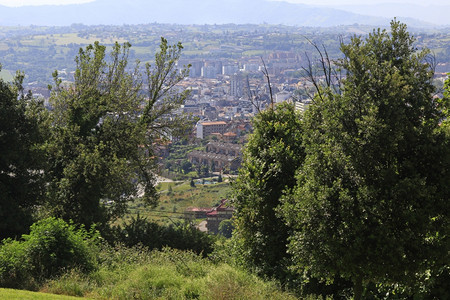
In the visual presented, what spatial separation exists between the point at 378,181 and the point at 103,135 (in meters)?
8.50

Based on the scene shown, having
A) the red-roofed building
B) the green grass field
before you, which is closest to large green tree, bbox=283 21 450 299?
the red-roofed building

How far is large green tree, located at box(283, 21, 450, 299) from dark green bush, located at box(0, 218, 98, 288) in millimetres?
3138

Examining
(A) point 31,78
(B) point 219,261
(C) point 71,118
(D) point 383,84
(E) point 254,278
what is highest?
(D) point 383,84

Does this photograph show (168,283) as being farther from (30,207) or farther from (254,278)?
(30,207)

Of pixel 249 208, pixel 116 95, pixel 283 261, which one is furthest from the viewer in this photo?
pixel 116 95

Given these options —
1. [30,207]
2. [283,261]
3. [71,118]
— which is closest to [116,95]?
[71,118]

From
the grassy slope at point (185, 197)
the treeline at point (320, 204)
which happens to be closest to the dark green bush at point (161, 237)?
the treeline at point (320, 204)

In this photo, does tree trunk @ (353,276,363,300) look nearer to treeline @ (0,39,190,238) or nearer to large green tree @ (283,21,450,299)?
large green tree @ (283,21,450,299)

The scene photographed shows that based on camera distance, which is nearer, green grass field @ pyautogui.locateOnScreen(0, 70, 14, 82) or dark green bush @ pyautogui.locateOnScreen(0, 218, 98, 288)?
dark green bush @ pyautogui.locateOnScreen(0, 218, 98, 288)

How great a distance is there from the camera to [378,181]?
6059 mm

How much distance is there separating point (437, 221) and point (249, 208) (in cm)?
376

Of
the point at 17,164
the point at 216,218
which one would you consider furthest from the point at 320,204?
the point at 216,218

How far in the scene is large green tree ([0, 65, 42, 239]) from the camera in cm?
978

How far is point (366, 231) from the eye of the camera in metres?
5.97
